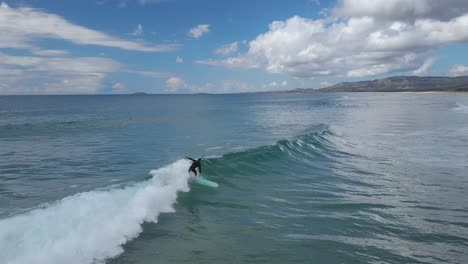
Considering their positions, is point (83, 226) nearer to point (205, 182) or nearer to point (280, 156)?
point (205, 182)

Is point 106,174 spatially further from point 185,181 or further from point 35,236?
point 35,236

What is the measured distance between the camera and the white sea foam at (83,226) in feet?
35.6

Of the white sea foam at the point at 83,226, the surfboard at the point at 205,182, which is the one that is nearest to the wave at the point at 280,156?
the surfboard at the point at 205,182

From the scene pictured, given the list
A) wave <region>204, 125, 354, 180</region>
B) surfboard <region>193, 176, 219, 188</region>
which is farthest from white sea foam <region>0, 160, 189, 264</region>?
wave <region>204, 125, 354, 180</region>

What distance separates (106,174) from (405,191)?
1751cm

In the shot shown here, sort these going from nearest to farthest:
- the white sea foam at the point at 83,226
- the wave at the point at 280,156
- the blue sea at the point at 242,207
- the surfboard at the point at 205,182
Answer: the white sea foam at the point at 83,226
the blue sea at the point at 242,207
the surfboard at the point at 205,182
the wave at the point at 280,156

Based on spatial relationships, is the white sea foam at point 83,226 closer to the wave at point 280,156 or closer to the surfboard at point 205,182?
the surfboard at point 205,182

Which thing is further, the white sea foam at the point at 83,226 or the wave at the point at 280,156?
the wave at the point at 280,156

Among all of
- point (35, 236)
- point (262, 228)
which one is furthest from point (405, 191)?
point (35, 236)

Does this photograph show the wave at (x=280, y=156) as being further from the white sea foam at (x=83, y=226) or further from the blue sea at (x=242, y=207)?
the white sea foam at (x=83, y=226)

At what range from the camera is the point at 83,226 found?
12.9 m

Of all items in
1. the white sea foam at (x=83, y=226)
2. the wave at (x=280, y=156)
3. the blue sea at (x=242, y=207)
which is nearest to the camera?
the white sea foam at (x=83, y=226)

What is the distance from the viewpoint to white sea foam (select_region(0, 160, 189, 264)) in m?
10.9

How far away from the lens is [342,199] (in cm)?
1794
